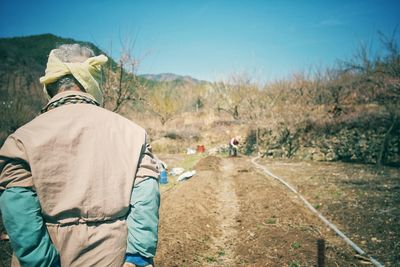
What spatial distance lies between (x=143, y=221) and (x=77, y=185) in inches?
13.7

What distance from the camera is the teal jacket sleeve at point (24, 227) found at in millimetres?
1194

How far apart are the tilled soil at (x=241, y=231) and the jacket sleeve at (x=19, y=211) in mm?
3618

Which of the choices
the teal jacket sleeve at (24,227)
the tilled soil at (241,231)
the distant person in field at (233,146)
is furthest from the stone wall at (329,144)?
the teal jacket sleeve at (24,227)

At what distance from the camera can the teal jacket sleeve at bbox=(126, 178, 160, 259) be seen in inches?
52.9

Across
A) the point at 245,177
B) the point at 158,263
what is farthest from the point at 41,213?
the point at 245,177

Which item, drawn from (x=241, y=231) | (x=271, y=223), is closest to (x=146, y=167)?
(x=241, y=231)

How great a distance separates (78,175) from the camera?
4.21 ft

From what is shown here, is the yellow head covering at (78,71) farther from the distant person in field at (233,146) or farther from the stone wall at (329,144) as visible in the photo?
the distant person in field at (233,146)

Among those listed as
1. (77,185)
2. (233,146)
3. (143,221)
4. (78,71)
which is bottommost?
(233,146)

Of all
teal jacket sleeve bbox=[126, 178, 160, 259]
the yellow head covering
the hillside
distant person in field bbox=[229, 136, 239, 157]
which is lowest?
A: distant person in field bbox=[229, 136, 239, 157]

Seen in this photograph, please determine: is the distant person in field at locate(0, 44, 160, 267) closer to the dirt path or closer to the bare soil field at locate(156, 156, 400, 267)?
the bare soil field at locate(156, 156, 400, 267)

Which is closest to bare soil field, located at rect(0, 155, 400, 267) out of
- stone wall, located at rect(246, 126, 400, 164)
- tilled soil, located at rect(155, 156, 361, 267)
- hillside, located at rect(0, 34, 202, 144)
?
tilled soil, located at rect(155, 156, 361, 267)

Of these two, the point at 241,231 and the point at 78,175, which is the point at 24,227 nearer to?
the point at 78,175

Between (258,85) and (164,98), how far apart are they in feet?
49.3
